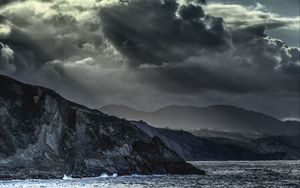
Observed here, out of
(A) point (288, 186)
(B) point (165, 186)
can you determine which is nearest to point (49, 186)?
(B) point (165, 186)

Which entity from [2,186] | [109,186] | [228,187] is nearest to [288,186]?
[228,187]

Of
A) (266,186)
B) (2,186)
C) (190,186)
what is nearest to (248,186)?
(266,186)

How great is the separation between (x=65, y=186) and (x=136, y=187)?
72.7 feet

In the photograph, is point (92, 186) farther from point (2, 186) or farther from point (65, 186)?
point (2, 186)

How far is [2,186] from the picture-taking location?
169625 mm

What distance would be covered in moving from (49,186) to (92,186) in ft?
43.7

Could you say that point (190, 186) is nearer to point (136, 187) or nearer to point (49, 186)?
point (136, 187)

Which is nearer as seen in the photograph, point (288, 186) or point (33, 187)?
point (33, 187)

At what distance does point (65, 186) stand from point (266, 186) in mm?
67649

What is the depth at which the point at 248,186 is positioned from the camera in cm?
19362

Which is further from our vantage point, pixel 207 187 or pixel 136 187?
pixel 207 187

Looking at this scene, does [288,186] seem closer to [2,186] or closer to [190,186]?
[190,186]

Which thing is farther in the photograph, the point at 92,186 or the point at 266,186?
the point at 266,186

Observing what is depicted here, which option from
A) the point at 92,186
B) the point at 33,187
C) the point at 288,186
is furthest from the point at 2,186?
the point at 288,186
